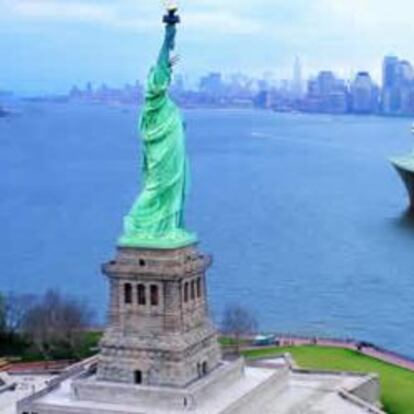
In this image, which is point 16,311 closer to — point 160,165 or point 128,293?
point 128,293

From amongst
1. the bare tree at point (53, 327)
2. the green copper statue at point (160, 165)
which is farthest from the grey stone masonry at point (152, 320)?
the bare tree at point (53, 327)

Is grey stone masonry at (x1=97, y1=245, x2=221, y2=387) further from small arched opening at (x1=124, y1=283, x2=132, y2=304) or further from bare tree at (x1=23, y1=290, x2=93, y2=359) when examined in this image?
bare tree at (x1=23, y1=290, x2=93, y2=359)

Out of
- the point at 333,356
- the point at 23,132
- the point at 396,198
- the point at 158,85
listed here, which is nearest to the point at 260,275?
the point at 333,356

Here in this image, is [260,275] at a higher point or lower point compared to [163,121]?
lower

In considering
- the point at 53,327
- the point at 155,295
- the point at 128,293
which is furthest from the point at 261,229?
the point at 155,295

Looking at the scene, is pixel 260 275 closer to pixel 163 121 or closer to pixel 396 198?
pixel 163 121

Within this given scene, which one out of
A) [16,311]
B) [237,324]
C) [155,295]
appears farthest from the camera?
[16,311]

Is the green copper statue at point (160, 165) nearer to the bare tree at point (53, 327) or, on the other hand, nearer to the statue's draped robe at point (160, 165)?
the statue's draped robe at point (160, 165)
